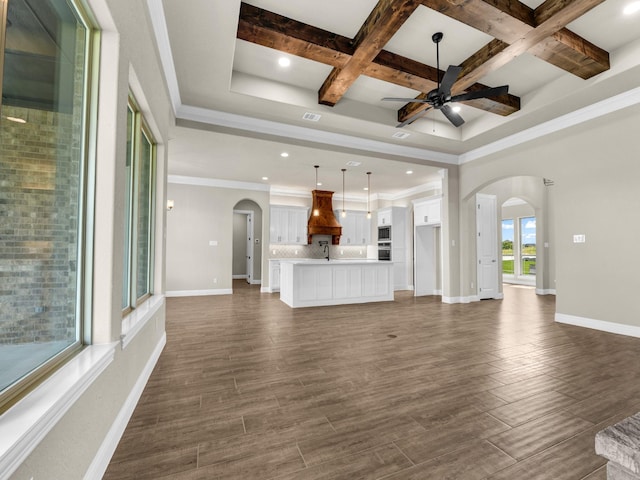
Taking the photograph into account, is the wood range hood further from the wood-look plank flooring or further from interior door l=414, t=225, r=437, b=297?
the wood-look plank flooring

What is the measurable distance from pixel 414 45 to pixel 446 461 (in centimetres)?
406

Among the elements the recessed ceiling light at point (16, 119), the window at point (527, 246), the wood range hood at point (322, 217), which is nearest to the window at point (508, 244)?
the window at point (527, 246)

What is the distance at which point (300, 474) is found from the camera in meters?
1.57

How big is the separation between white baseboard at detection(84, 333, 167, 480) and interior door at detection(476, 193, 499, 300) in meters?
7.04

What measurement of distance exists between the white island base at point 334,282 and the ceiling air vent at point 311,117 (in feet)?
8.95

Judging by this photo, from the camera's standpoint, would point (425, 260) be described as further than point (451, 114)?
Yes

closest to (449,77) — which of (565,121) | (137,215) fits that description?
(565,121)

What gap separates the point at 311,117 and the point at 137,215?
3.03 m

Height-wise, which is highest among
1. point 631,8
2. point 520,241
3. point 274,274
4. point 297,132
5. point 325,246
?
point 631,8

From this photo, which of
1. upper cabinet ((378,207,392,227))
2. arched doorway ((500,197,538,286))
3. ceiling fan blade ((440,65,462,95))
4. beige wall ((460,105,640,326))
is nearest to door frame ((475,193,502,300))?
beige wall ((460,105,640,326))

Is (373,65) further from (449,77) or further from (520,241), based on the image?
(520,241)

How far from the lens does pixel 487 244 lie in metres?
7.48

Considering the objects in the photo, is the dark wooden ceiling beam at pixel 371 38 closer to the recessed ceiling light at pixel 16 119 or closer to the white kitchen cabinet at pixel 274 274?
the recessed ceiling light at pixel 16 119

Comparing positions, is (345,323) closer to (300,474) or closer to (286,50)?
(300,474)
